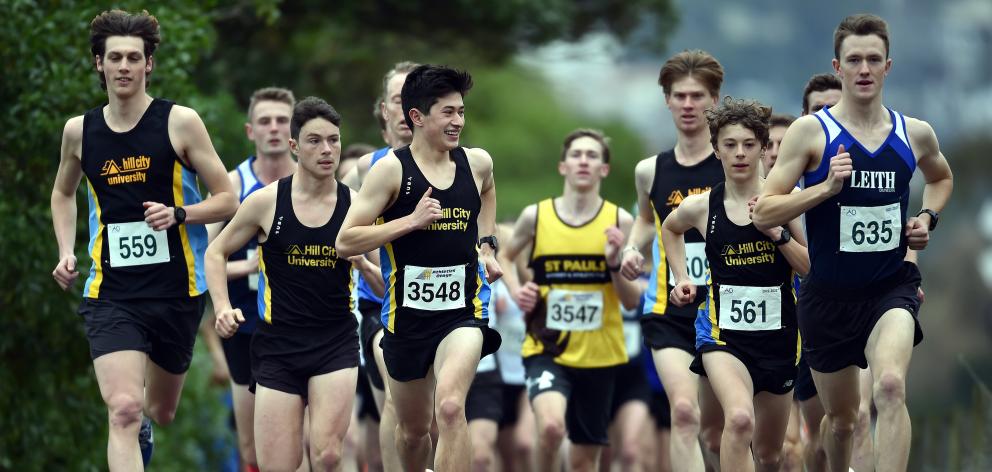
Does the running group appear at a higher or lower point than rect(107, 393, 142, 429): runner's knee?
higher

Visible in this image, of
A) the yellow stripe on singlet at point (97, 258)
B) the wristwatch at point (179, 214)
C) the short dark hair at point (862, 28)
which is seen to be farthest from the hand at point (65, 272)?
the short dark hair at point (862, 28)

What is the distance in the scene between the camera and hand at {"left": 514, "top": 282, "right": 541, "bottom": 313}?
35.7 ft

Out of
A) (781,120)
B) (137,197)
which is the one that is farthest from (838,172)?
(137,197)

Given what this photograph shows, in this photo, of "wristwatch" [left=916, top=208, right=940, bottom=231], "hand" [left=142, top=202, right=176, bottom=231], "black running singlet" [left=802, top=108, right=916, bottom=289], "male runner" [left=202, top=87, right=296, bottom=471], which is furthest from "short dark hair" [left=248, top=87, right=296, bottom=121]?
"wristwatch" [left=916, top=208, right=940, bottom=231]

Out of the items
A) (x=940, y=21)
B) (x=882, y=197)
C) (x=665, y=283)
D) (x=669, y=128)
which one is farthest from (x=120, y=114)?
(x=669, y=128)

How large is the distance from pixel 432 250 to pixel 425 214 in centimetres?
33

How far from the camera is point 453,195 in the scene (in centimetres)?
877

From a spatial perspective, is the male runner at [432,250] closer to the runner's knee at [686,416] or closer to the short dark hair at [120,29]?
the runner's knee at [686,416]

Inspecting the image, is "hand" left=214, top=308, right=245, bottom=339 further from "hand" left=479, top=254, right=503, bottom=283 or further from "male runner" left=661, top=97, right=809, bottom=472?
"male runner" left=661, top=97, right=809, bottom=472

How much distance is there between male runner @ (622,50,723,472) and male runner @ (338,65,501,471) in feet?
4.73

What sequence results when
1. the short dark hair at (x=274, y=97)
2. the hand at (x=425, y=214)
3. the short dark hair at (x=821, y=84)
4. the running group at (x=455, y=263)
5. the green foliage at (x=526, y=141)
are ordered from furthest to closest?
the green foliage at (x=526, y=141)
the short dark hair at (x=274, y=97)
the short dark hair at (x=821, y=84)
the running group at (x=455, y=263)
the hand at (x=425, y=214)

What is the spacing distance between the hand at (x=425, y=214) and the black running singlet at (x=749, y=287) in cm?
168

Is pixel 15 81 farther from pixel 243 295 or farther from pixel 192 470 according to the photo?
→ pixel 192 470

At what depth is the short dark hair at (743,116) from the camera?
9.20m
